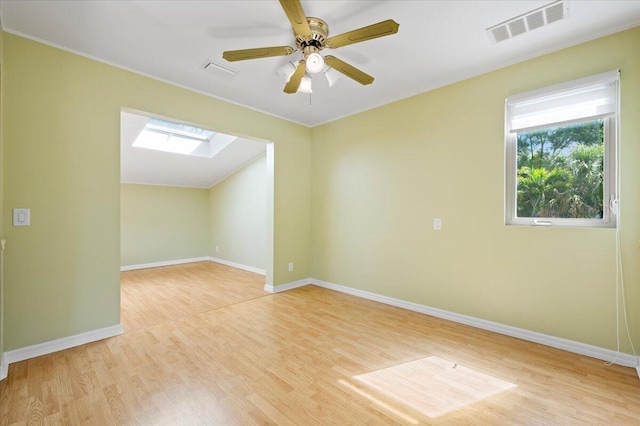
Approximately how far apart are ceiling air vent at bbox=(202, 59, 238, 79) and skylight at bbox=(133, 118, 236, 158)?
70.6 inches

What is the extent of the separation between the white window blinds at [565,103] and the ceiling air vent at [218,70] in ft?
9.18

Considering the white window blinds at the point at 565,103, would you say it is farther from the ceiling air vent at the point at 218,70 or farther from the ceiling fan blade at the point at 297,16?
the ceiling air vent at the point at 218,70

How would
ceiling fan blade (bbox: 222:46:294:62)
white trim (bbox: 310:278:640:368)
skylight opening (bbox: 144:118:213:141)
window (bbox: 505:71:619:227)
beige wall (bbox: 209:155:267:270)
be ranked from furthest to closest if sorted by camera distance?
beige wall (bbox: 209:155:267:270)
skylight opening (bbox: 144:118:213:141)
window (bbox: 505:71:619:227)
white trim (bbox: 310:278:640:368)
ceiling fan blade (bbox: 222:46:294:62)

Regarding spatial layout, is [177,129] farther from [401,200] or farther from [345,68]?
[401,200]

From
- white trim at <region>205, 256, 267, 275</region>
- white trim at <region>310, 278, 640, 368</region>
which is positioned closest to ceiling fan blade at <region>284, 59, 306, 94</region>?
white trim at <region>310, 278, 640, 368</region>

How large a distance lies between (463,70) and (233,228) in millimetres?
4945

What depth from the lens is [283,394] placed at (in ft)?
6.04

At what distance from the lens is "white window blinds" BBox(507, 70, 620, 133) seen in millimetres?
2275

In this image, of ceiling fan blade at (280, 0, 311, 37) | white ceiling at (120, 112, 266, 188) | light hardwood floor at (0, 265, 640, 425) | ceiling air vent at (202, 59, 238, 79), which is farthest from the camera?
white ceiling at (120, 112, 266, 188)

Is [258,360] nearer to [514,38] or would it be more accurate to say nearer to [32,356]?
[32,356]

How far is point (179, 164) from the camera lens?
17.3 ft

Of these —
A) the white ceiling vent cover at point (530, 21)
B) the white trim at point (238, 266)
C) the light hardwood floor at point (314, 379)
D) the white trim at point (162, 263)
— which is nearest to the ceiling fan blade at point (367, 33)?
the white ceiling vent cover at point (530, 21)

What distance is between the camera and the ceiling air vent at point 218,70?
2697mm

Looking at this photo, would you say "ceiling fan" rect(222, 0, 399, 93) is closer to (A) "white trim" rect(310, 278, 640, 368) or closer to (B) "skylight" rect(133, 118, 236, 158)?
(A) "white trim" rect(310, 278, 640, 368)
